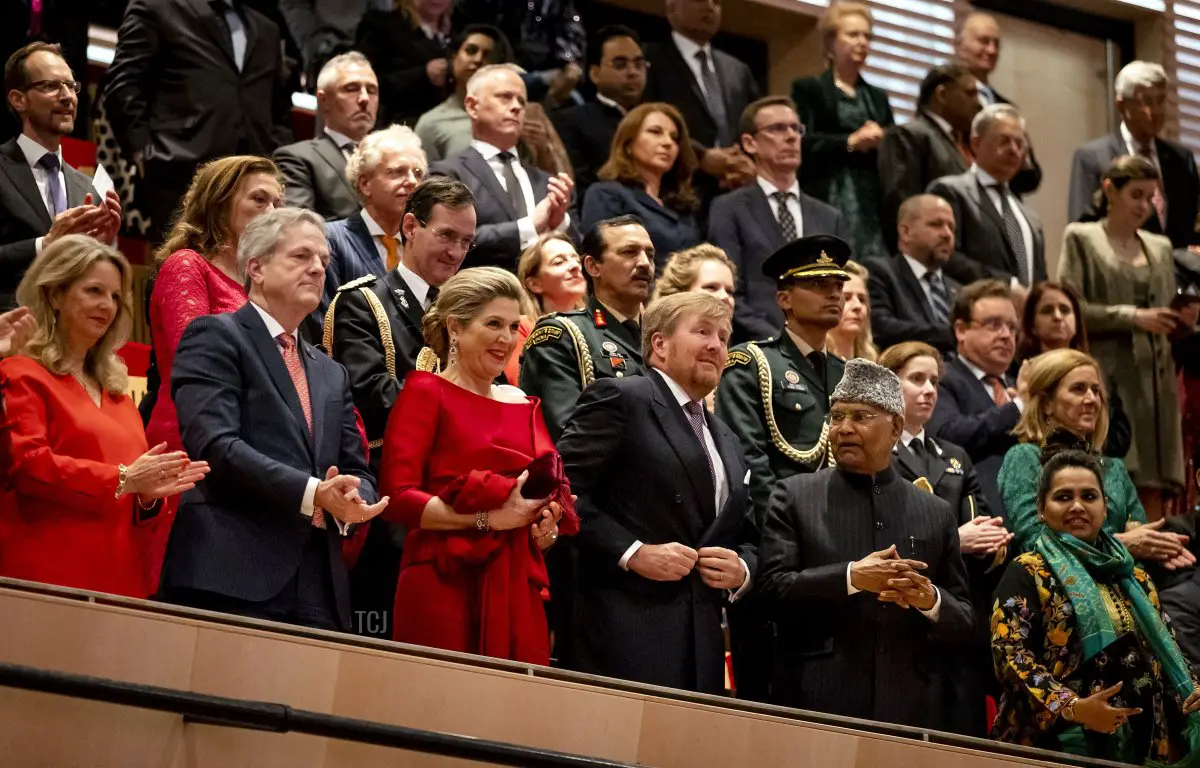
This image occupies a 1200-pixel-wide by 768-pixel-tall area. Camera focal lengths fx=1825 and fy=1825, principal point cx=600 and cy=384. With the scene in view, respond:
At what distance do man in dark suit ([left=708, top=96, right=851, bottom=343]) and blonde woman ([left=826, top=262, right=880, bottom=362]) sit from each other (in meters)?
0.36

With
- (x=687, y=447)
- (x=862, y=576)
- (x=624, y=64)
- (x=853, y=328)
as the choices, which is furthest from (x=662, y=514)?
(x=624, y=64)

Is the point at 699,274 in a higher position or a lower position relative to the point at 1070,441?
higher

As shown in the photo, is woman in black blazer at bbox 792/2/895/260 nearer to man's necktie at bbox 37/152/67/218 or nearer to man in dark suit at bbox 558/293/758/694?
man in dark suit at bbox 558/293/758/694

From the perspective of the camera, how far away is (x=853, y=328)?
5.36 meters

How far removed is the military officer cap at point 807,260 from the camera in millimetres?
4711

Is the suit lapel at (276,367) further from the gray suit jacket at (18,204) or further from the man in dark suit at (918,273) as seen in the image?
the man in dark suit at (918,273)

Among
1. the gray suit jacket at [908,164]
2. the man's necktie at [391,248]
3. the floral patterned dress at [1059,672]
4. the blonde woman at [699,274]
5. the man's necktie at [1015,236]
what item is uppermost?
the gray suit jacket at [908,164]

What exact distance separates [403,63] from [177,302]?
274 cm

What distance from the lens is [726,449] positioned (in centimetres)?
407

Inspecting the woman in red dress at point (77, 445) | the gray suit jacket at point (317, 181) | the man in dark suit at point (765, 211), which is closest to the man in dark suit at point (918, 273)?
the man in dark suit at point (765, 211)

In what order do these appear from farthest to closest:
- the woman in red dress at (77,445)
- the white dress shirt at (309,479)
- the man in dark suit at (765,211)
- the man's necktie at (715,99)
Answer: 1. the man's necktie at (715,99)
2. the man in dark suit at (765,211)
3. the woman in red dress at (77,445)
4. the white dress shirt at (309,479)

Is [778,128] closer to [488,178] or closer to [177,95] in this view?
[488,178]

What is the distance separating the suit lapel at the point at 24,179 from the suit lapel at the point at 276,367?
1.33 m

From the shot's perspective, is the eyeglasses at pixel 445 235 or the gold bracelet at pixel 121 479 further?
the eyeglasses at pixel 445 235
